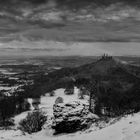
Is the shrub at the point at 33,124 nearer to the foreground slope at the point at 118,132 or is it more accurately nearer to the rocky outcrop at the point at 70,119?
the rocky outcrop at the point at 70,119

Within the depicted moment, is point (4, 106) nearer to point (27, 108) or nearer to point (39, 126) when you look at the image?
point (27, 108)

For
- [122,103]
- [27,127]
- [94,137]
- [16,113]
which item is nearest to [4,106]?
[16,113]

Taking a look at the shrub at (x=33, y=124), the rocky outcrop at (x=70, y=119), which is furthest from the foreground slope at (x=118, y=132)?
the shrub at (x=33, y=124)

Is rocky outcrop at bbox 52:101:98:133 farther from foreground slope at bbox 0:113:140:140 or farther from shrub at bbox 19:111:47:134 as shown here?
shrub at bbox 19:111:47:134

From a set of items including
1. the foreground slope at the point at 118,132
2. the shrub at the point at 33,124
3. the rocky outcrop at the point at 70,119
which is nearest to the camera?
the foreground slope at the point at 118,132

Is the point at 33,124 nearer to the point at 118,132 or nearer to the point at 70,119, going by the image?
the point at 70,119

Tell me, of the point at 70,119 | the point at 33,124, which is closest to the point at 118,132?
the point at 70,119

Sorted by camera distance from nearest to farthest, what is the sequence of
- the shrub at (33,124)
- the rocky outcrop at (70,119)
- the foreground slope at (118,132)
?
the foreground slope at (118,132) < the rocky outcrop at (70,119) < the shrub at (33,124)

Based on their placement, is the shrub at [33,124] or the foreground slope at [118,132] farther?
the shrub at [33,124]

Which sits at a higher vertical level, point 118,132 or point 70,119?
point 118,132

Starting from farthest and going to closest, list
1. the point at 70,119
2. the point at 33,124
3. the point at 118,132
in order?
the point at 33,124 → the point at 70,119 → the point at 118,132
